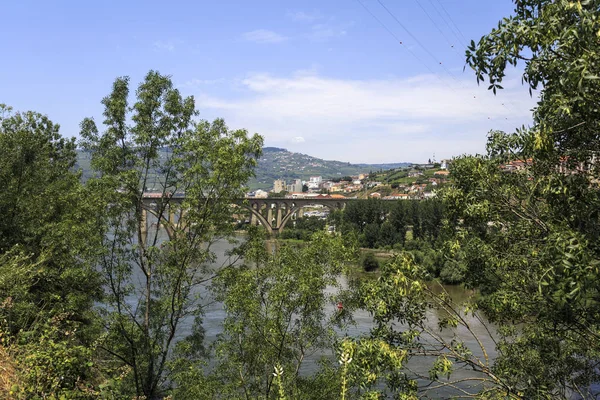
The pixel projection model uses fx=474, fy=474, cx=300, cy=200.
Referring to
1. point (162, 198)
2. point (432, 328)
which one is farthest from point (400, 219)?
point (162, 198)

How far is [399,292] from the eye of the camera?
4.76m

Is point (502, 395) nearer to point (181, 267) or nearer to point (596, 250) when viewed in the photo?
point (596, 250)

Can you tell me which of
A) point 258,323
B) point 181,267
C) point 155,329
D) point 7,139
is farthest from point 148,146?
point 7,139

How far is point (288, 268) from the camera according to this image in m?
8.16

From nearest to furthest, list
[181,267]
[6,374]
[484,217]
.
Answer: [6,374], [484,217], [181,267]

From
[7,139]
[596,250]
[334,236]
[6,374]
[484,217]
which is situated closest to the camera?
[596,250]

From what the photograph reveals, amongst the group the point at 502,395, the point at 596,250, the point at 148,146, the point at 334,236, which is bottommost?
the point at 502,395

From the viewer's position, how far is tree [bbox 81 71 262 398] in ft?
30.9

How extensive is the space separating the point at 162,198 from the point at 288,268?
3.46m

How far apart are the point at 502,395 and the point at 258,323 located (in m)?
4.54

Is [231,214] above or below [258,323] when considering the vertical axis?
above

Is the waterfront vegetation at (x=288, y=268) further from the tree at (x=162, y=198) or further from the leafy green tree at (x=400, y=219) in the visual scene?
the leafy green tree at (x=400, y=219)

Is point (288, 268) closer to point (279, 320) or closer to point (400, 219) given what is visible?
point (279, 320)

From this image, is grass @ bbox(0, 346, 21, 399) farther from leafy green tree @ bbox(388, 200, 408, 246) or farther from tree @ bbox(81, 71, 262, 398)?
leafy green tree @ bbox(388, 200, 408, 246)
